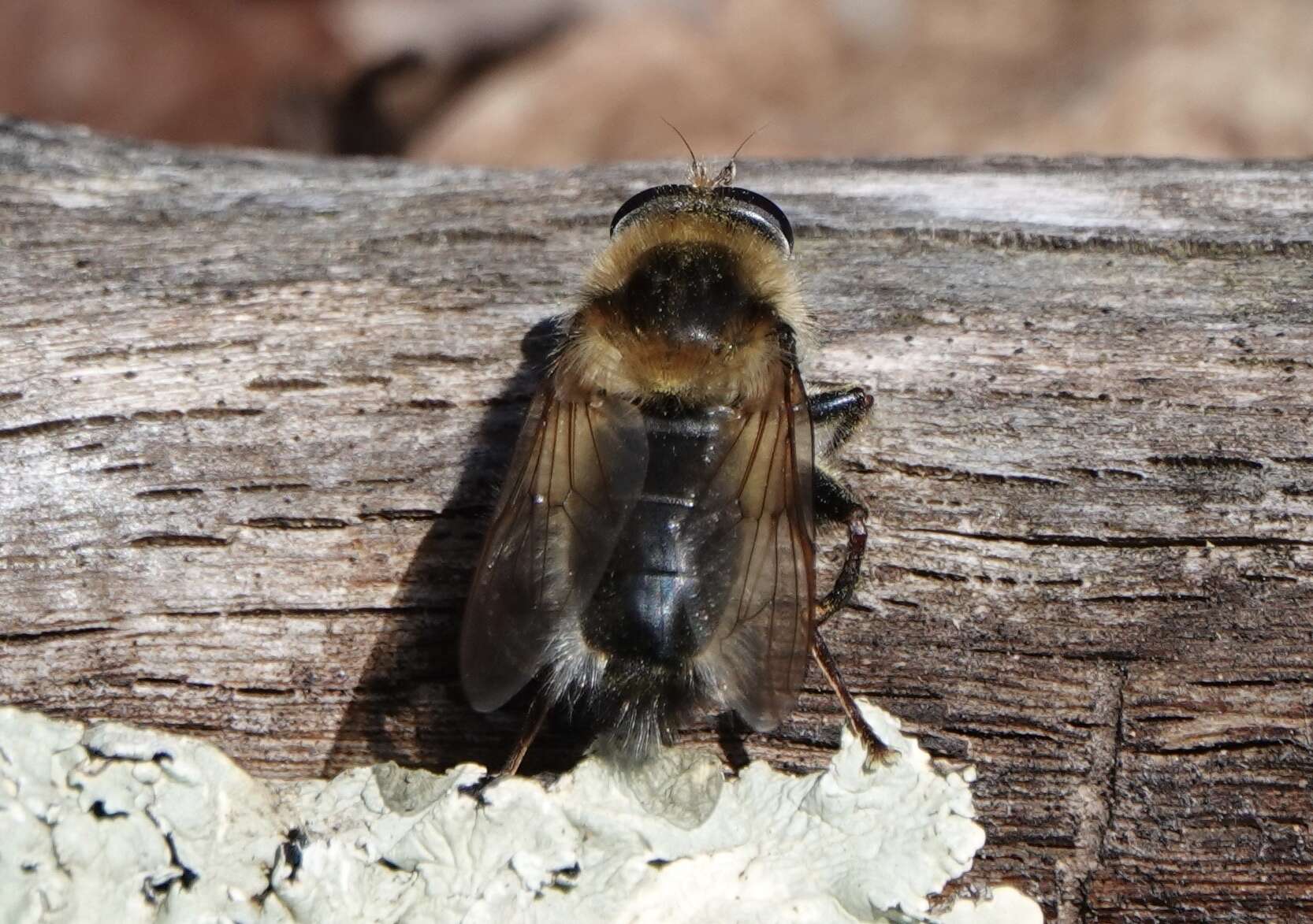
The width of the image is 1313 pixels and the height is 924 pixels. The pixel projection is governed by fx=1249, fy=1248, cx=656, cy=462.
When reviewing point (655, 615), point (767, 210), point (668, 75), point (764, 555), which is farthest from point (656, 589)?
point (668, 75)

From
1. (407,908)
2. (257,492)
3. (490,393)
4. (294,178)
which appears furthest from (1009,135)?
(407,908)

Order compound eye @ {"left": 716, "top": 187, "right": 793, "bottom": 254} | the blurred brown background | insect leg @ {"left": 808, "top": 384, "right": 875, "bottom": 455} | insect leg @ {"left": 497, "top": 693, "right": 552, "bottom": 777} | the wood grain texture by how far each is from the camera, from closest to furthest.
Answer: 1. the wood grain texture
2. insect leg @ {"left": 497, "top": 693, "right": 552, "bottom": 777}
3. insect leg @ {"left": 808, "top": 384, "right": 875, "bottom": 455}
4. compound eye @ {"left": 716, "top": 187, "right": 793, "bottom": 254}
5. the blurred brown background

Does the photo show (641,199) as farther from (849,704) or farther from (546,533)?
(849,704)

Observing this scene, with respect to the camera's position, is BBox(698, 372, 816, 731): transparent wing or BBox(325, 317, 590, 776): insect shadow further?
BBox(325, 317, 590, 776): insect shadow

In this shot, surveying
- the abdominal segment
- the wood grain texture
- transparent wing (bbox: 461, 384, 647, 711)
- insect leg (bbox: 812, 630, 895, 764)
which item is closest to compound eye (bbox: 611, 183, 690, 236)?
the wood grain texture

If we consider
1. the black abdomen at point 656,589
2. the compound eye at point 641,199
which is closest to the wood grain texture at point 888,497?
the compound eye at point 641,199

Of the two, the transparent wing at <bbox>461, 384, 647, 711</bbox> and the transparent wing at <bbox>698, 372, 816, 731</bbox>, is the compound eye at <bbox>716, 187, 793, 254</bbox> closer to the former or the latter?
the transparent wing at <bbox>698, 372, 816, 731</bbox>
